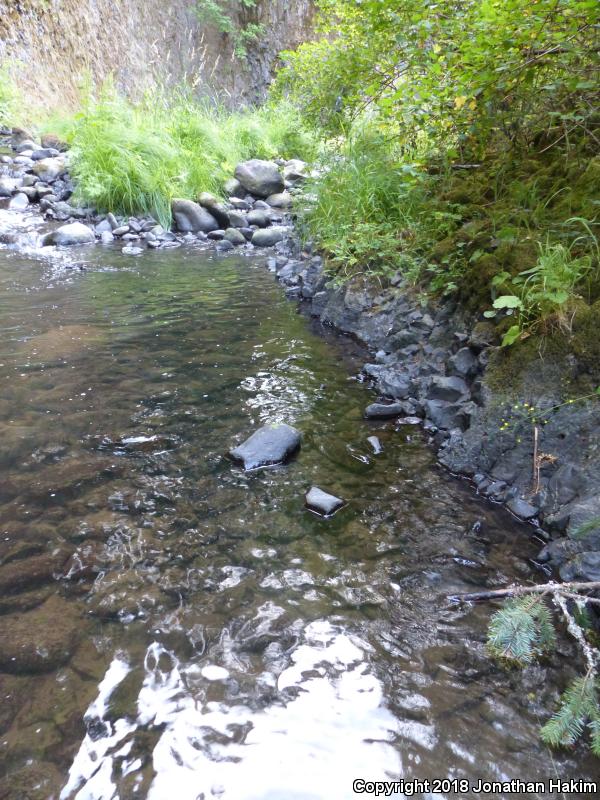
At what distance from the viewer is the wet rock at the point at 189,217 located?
848cm

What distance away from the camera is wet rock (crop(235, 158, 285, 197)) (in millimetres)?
9695

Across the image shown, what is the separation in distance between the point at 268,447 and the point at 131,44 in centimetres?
1671

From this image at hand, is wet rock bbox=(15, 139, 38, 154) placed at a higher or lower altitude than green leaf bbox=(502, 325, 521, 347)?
lower

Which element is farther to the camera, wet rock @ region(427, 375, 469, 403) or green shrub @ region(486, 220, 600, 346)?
wet rock @ region(427, 375, 469, 403)

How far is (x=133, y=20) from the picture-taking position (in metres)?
15.1

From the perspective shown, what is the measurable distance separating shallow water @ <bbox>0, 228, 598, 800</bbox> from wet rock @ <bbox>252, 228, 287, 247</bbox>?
525 centimetres

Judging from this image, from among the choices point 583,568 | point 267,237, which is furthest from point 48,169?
point 583,568

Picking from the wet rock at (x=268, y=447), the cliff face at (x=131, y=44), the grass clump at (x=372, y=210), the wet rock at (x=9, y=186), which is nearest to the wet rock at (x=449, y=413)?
the wet rock at (x=268, y=447)

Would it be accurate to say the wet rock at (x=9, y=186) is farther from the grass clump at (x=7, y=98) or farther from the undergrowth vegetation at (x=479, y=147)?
the undergrowth vegetation at (x=479, y=147)

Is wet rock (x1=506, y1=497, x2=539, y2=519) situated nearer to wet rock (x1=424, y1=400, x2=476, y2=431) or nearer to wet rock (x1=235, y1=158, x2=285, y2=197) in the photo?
wet rock (x1=424, y1=400, x2=476, y2=431)

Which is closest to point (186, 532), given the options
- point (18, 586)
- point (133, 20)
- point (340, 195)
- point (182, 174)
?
point (18, 586)

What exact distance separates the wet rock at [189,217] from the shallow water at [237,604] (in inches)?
226

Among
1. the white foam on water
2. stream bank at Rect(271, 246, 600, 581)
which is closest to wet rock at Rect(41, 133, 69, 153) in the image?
stream bank at Rect(271, 246, 600, 581)

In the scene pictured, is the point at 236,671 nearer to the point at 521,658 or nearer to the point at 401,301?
the point at 521,658
